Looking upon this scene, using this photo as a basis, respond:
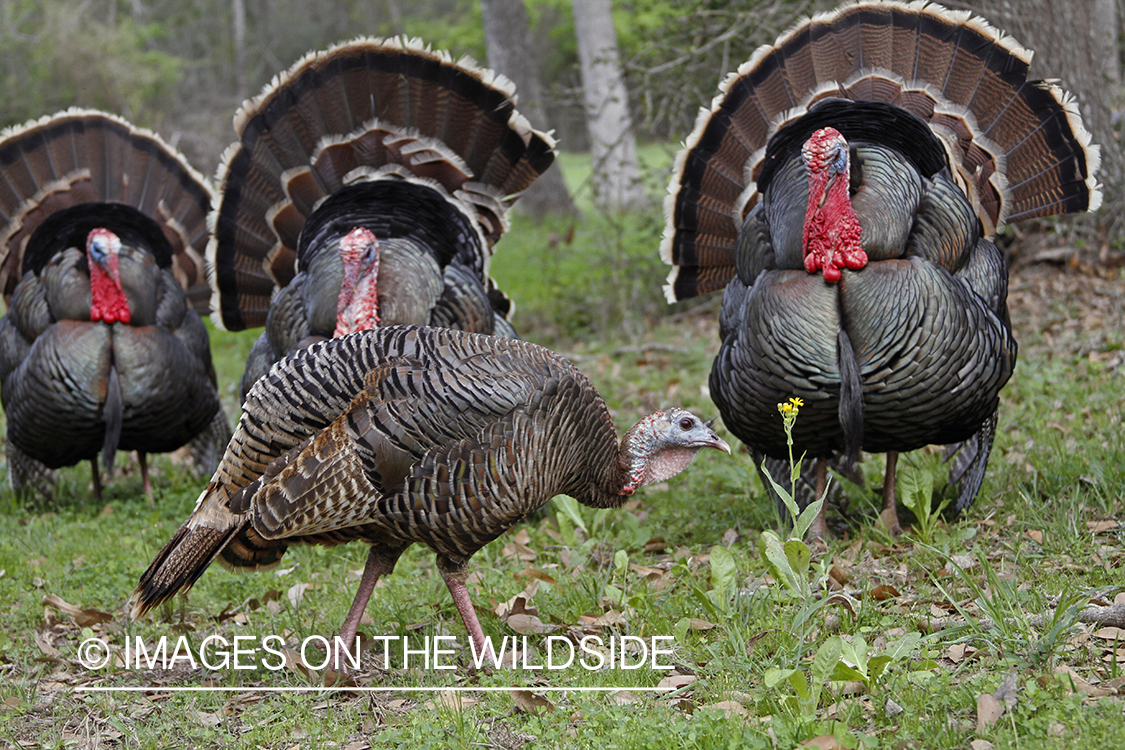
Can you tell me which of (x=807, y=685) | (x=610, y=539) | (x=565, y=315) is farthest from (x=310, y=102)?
(x=565, y=315)

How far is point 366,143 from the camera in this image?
5648 mm

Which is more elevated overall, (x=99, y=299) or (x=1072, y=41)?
(x=1072, y=41)

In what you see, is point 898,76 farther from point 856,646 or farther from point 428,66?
point 856,646

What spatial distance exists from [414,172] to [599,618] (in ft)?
9.70

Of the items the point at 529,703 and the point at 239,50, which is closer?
the point at 529,703

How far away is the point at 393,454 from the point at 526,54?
1118cm

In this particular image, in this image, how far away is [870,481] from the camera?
208 inches

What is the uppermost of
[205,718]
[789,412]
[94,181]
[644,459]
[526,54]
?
[526,54]

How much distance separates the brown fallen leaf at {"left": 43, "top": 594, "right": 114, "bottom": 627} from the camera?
14.1 feet

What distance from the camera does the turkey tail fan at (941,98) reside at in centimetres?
461

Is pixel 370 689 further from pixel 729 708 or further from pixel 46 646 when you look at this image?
pixel 46 646

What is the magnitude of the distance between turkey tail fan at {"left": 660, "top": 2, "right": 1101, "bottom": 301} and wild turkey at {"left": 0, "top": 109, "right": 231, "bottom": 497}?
334 centimetres

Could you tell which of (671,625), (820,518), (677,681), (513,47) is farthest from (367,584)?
(513,47)

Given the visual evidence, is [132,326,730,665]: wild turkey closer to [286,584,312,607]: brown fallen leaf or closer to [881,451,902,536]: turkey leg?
[286,584,312,607]: brown fallen leaf
